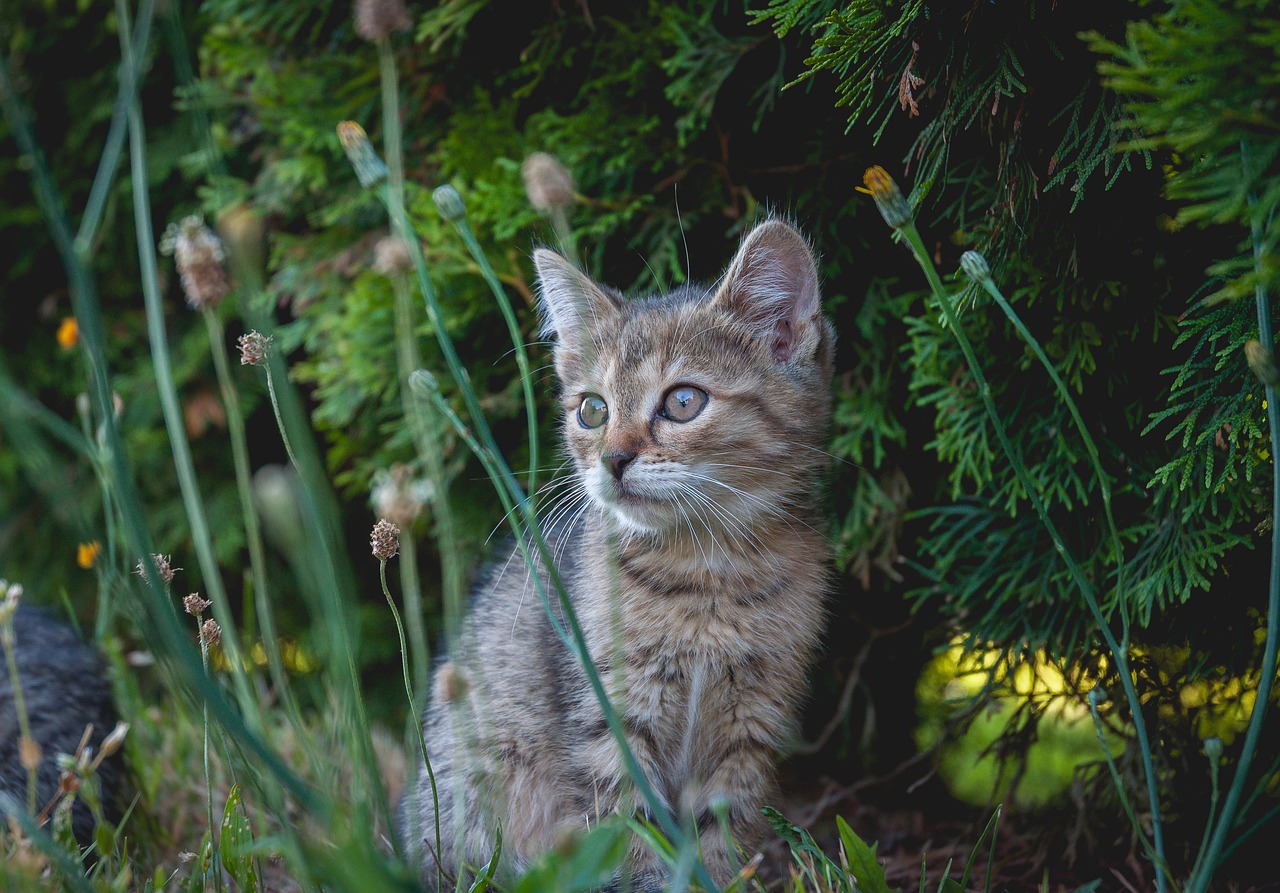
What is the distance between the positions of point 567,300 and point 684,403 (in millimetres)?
462

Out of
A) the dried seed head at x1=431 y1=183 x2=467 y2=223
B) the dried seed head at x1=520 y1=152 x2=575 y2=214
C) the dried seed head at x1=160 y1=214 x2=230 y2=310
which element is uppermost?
the dried seed head at x1=520 y1=152 x2=575 y2=214

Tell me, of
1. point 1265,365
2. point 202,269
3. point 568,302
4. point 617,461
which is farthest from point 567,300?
point 1265,365

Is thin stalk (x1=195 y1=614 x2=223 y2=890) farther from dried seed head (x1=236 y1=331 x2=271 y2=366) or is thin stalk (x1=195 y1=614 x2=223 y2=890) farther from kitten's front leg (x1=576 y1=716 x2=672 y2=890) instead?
kitten's front leg (x1=576 y1=716 x2=672 y2=890)

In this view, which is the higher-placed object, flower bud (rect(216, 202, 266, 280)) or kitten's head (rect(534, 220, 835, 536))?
flower bud (rect(216, 202, 266, 280))

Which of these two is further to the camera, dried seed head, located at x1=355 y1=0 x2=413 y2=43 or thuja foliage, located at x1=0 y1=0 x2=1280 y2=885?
thuja foliage, located at x1=0 y1=0 x2=1280 y2=885

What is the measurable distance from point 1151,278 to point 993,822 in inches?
47.8

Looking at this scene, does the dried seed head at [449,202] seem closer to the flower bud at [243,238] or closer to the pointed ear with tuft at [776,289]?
the flower bud at [243,238]

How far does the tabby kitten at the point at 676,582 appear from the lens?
2.18m

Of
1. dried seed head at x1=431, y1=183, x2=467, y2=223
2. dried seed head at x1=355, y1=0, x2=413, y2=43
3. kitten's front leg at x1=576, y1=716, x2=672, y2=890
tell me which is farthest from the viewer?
kitten's front leg at x1=576, y1=716, x2=672, y2=890

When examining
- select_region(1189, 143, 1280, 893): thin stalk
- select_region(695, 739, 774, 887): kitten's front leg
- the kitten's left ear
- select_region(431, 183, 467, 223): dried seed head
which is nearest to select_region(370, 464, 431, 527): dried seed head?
select_region(431, 183, 467, 223): dried seed head

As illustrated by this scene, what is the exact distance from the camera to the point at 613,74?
2.84 m

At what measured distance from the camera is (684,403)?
7.71ft

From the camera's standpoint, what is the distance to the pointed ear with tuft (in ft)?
7.59

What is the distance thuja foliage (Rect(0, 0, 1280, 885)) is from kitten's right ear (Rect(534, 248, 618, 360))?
31 centimetres
